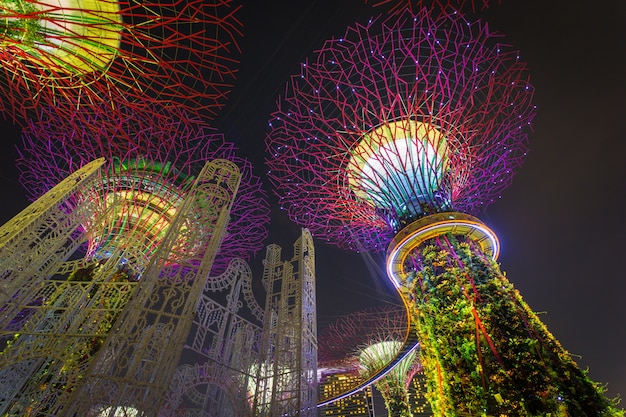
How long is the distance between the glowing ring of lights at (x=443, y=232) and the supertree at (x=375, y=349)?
37.4 ft

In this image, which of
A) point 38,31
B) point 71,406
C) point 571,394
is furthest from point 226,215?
point 571,394

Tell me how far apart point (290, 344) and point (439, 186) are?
843 cm

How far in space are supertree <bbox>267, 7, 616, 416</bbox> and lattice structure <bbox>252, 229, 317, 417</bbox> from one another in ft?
13.1

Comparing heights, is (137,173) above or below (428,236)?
above

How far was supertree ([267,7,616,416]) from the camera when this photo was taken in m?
8.34

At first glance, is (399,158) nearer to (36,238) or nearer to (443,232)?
(443,232)

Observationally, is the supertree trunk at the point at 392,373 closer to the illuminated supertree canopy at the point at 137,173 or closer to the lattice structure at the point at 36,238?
the illuminated supertree canopy at the point at 137,173

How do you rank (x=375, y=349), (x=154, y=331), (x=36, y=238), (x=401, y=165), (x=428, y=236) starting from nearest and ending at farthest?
(x=154, y=331), (x=36, y=238), (x=428, y=236), (x=401, y=165), (x=375, y=349)

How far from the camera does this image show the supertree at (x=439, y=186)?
8.34 metres

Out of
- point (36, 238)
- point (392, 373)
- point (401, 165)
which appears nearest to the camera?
point (36, 238)

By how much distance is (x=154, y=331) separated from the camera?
5.07m

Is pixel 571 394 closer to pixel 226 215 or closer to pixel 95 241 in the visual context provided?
pixel 226 215

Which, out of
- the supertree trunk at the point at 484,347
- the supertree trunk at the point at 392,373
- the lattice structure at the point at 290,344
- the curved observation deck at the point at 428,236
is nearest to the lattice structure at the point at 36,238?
the lattice structure at the point at 290,344

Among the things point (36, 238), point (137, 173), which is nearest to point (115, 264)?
point (36, 238)
